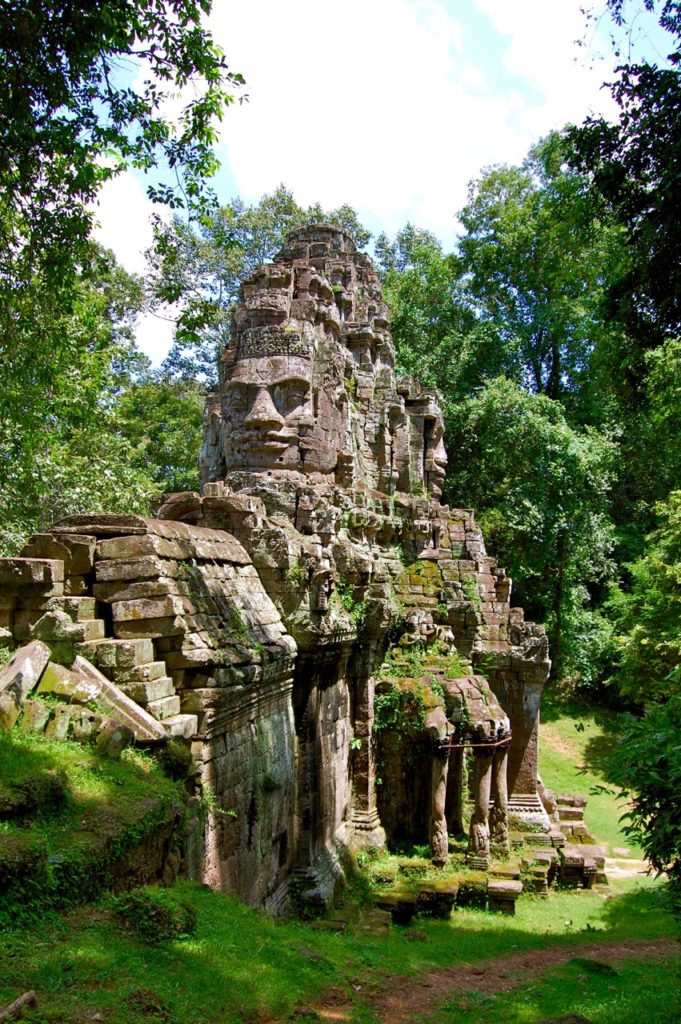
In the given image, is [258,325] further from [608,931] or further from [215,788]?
[608,931]

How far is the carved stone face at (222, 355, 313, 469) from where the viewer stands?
42.8 ft

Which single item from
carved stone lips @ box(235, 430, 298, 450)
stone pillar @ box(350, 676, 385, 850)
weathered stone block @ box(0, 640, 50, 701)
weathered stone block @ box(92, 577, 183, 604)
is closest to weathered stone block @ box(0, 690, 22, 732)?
weathered stone block @ box(0, 640, 50, 701)

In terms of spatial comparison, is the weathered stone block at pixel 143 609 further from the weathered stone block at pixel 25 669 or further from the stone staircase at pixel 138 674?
the weathered stone block at pixel 25 669

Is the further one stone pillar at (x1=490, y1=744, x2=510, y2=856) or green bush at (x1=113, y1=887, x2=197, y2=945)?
stone pillar at (x1=490, y1=744, x2=510, y2=856)

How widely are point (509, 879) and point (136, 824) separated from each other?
9380 millimetres

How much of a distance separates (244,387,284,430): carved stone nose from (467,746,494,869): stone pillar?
6.04 metres

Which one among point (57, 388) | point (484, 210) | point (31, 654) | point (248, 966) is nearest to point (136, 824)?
point (248, 966)

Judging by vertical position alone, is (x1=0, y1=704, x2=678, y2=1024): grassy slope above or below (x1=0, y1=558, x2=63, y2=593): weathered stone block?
below

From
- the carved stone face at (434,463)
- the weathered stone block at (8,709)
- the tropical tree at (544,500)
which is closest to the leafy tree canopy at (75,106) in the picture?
the weathered stone block at (8,709)

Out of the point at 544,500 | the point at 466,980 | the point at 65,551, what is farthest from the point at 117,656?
the point at 544,500

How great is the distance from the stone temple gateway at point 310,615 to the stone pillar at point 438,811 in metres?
0.03

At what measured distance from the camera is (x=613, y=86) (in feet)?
27.0

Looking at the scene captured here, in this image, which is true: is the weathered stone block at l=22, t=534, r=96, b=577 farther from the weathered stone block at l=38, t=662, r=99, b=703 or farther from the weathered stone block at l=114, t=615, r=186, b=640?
the weathered stone block at l=38, t=662, r=99, b=703

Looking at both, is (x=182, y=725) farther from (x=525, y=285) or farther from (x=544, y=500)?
(x=525, y=285)
